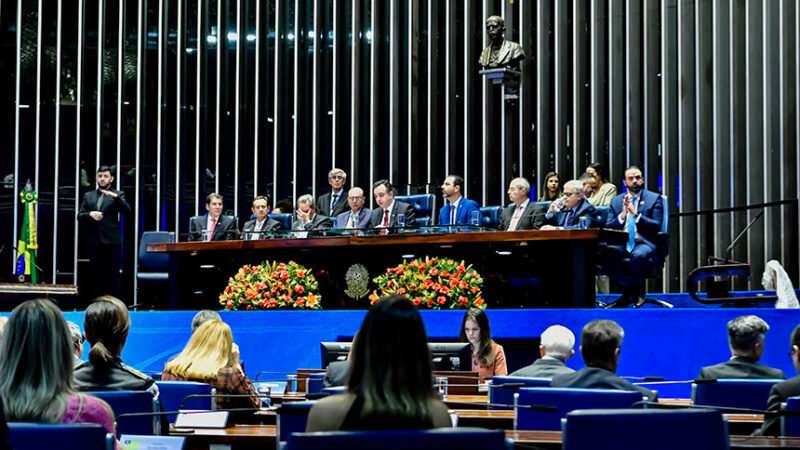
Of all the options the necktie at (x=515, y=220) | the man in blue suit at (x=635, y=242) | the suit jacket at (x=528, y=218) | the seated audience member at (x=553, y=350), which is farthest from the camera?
the necktie at (x=515, y=220)

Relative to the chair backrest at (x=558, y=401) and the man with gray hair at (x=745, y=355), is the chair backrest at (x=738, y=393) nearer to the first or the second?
the man with gray hair at (x=745, y=355)

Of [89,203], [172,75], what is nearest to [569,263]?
[89,203]

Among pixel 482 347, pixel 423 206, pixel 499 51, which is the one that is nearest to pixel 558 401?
pixel 482 347

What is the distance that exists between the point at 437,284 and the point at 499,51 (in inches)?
164

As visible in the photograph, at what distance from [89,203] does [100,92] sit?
3011 millimetres

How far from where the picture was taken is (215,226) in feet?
33.2

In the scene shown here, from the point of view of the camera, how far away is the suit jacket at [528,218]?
8.39 metres

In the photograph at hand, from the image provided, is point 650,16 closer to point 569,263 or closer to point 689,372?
point 569,263

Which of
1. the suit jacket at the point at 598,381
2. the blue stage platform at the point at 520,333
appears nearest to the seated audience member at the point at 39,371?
the suit jacket at the point at 598,381

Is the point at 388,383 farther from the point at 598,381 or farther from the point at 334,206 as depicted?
the point at 334,206

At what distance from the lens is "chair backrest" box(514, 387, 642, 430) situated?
10.4 feet

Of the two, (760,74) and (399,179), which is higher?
(760,74)

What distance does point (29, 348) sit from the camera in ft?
8.95

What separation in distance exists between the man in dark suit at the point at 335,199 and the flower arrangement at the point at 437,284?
2507mm
